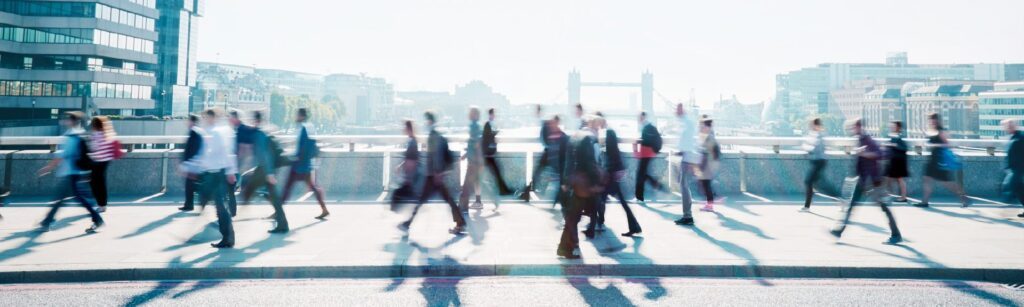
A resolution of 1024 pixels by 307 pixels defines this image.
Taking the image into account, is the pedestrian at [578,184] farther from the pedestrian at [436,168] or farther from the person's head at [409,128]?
the person's head at [409,128]


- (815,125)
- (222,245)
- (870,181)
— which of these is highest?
(815,125)

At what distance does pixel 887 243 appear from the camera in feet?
22.6

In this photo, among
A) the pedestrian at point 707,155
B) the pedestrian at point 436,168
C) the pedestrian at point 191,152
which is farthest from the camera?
the pedestrian at point 707,155

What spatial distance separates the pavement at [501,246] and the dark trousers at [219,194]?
19cm

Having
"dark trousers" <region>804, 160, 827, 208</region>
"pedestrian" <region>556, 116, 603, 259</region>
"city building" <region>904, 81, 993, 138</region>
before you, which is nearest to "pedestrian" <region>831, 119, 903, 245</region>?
"dark trousers" <region>804, 160, 827, 208</region>

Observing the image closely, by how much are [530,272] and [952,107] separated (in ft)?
424

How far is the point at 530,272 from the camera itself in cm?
584

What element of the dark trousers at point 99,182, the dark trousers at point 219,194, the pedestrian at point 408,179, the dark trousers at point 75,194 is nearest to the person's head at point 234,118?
the dark trousers at point 99,182

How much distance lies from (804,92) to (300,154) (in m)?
190

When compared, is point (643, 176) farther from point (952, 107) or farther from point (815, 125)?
point (952, 107)

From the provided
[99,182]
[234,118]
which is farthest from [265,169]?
[99,182]

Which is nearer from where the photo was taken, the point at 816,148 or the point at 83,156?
the point at 83,156

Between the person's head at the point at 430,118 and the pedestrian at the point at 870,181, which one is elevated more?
the person's head at the point at 430,118

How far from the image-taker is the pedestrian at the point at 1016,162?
8539mm
